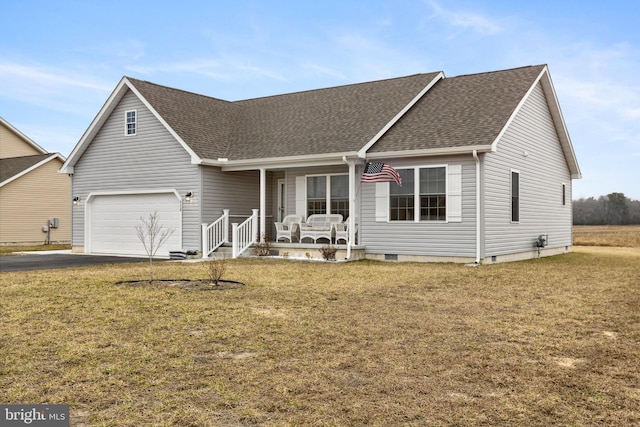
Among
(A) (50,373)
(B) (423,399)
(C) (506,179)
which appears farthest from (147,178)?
(B) (423,399)

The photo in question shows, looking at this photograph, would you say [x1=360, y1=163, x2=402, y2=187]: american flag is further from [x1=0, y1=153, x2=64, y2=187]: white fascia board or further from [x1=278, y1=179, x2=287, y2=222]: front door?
[x1=0, y1=153, x2=64, y2=187]: white fascia board

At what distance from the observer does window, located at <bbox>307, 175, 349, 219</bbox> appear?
18516 millimetres

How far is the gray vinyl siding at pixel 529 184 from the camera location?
16.2 meters

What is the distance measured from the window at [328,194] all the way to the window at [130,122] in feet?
21.4

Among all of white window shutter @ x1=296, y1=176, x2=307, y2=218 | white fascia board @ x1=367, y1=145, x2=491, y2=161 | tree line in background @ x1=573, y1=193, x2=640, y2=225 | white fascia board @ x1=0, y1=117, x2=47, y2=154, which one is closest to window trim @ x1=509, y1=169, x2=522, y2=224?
white fascia board @ x1=367, y1=145, x2=491, y2=161

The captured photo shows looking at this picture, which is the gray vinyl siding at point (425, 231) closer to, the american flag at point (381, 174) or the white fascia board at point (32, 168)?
the american flag at point (381, 174)

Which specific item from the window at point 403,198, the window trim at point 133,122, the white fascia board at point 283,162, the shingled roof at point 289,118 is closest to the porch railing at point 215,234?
the white fascia board at point 283,162

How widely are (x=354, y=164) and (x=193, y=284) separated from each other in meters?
7.47

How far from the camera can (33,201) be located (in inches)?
1145

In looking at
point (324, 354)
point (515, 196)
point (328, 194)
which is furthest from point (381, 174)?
point (324, 354)

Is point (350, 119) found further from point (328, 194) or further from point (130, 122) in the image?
point (130, 122)

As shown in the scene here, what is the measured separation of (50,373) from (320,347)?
2.56 meters

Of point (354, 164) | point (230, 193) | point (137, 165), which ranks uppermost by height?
point (137, 165)

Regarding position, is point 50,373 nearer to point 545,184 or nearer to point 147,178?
point 147,178
